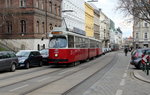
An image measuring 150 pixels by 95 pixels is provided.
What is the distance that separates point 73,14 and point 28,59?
50833 mm

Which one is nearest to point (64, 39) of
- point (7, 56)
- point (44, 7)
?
point (7, 56)

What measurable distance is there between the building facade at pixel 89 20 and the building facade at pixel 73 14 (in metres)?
5.65

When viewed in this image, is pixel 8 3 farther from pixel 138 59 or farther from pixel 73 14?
pixel 138 59

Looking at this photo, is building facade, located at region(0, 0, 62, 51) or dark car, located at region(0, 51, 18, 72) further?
building facade, located at region(0, 0, 62, 51)

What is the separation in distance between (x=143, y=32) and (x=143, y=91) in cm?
10020

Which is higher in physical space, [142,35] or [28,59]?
[142,35]

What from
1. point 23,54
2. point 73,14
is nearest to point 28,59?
point 23,54

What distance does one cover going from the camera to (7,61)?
2220 cm

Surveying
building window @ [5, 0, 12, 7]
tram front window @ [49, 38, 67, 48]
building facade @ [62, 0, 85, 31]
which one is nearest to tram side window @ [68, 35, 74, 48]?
tram front window @ [49, 38, 67, 48]

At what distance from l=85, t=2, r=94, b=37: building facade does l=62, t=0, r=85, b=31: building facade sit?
18.5 feet

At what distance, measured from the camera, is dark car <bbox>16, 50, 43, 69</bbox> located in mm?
25484

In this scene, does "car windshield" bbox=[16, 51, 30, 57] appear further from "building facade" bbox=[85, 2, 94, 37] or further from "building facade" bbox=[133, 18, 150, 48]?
"building facade" bbox=[133, 18, 150, 48]

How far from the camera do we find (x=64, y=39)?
26.0 metres

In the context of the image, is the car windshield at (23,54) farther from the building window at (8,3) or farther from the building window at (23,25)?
the building window at (8,3)
